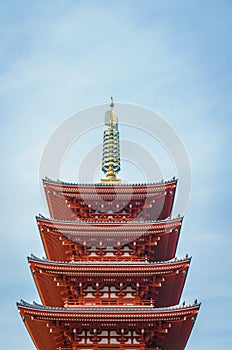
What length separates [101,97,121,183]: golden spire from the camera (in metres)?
39.8

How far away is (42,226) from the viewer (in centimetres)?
3438

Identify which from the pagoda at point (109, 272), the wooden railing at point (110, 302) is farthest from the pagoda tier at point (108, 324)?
the wooden railing at point (110, 302)

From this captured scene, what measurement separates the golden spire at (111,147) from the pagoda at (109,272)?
1.09m

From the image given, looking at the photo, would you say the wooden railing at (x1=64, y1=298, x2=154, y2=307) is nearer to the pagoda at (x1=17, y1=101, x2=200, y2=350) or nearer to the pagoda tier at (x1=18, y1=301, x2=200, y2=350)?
the pagoda at (x1=17, y1=101, x2=200, y2=350)

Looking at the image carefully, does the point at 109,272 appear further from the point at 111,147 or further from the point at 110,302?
the point at 111,147

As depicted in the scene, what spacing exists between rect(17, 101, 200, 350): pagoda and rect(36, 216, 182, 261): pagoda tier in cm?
6

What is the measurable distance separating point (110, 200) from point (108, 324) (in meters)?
8.39

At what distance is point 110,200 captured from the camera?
119 feet

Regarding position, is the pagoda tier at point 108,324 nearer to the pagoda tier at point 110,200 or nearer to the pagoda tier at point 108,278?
the pagoda tier at point 108,278

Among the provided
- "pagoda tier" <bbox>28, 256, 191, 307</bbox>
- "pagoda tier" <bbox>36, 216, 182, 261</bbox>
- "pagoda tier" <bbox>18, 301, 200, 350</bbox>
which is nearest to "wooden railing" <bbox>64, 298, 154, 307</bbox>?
"pagoda tier" <bbox>28, 256, 191, 307</bbox>

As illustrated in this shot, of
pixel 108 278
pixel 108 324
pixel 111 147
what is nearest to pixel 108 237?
pixel 108 278

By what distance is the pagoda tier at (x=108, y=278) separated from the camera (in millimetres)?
32281

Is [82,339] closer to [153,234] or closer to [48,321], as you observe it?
[48,321]

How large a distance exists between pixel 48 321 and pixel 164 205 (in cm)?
1111
